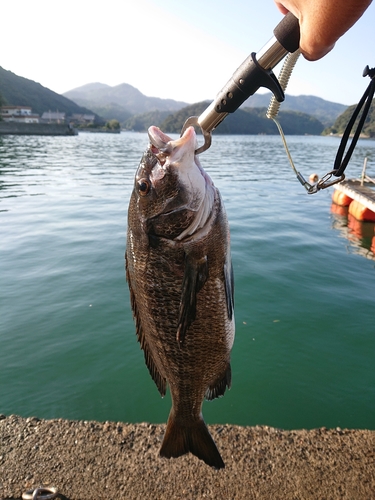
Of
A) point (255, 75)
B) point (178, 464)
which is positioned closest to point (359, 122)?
point (255, 75)

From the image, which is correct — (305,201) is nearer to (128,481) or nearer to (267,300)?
(267,300)

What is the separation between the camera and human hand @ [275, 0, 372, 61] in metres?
1.28

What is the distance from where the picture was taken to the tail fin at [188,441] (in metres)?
2.71

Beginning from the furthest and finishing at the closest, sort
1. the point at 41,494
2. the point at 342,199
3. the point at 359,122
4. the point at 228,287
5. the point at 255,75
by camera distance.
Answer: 1. the point at 342,199
2. the point at 41,494
3. the point at 359,122
4. the point at 228,287
5. the point at 255,75

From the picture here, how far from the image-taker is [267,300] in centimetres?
859

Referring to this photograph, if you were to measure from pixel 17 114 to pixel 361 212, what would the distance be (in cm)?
14601

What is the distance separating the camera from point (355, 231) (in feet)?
49.3

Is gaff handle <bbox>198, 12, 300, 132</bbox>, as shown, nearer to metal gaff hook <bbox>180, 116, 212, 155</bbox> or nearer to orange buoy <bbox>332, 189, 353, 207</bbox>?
metal gaff hook <bbox>180, 116, 212, 155</bbox>

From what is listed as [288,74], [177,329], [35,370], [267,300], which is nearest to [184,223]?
[177,329]

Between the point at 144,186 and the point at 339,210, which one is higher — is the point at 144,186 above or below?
above

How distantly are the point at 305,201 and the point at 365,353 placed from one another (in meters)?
15.2

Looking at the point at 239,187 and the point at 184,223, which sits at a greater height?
the point at 184,223

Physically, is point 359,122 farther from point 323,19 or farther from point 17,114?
point 17,114

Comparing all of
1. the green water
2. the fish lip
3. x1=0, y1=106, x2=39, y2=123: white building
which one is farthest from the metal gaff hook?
x1=0, y1=106, x2=39, y2=123: white building
